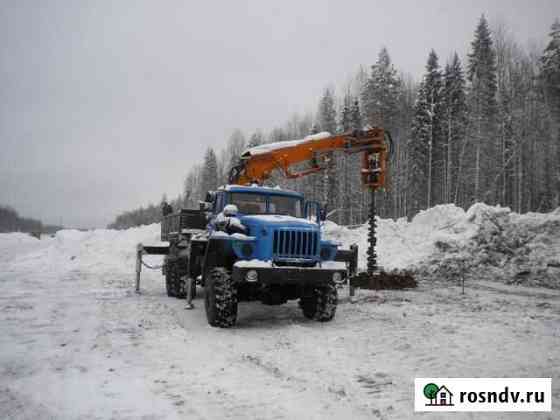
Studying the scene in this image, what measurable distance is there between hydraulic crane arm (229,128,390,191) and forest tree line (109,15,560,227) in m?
18.9

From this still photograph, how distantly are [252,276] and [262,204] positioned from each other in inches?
88.9

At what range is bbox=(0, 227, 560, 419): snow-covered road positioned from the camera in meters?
4.59

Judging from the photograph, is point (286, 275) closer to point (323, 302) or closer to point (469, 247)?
point (323, 302)

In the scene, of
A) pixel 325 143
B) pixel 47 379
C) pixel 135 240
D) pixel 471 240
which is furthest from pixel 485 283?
pixel 135 240

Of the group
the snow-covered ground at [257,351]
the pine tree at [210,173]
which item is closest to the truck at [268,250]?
the snow-covered ground at [257,351]

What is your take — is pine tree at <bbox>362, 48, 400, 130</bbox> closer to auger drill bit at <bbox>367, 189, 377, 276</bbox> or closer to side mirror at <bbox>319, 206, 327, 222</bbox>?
auger drill bit at <bbox>367, 189, 377, 276</bbox>

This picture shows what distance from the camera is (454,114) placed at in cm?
3547

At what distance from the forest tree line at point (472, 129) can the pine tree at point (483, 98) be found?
8 centimetres

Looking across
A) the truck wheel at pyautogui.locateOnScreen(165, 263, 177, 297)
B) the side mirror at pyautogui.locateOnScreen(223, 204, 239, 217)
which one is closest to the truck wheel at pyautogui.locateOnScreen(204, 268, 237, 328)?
the side mirror at pyautogui.locateOnScreen(223, 204, 239, 217)

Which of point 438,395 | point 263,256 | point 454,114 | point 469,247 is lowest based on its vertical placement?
point 438,395

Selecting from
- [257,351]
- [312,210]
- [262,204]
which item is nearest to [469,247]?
[312,210]

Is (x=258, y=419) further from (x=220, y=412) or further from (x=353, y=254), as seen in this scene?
(x=353, y=254)

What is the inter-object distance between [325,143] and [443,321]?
5.66 metres

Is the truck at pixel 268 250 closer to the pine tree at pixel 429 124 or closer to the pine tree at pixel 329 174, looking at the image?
the pine tree at pixel 429 124
